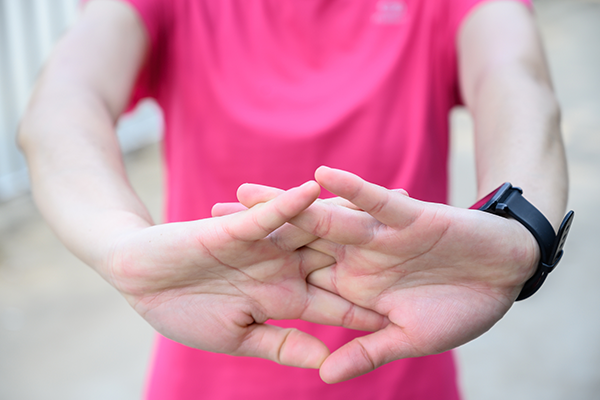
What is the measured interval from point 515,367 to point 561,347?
237mm

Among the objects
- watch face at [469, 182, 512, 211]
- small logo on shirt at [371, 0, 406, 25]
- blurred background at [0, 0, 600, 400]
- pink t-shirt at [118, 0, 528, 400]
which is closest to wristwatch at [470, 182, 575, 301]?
watch face at [469, 182, 512, 211]

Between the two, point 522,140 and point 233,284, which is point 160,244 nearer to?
point 233,284

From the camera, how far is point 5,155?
8.87 ft

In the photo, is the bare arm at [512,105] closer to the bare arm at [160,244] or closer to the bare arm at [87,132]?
the bare arm at [160,244]

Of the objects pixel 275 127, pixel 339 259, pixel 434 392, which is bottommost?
pixel 434 392

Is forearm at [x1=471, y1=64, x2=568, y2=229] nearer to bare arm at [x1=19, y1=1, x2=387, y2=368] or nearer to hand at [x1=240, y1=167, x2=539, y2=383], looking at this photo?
hand at [x1=240, y1=167, x2=539, y2=383]

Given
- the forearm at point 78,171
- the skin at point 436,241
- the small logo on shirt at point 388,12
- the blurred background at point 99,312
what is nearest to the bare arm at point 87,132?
the forearm at point 78,171

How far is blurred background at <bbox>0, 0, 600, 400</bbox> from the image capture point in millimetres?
1863

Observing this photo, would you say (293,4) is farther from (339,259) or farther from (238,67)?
(339,259)

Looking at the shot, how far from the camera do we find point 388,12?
79 cm

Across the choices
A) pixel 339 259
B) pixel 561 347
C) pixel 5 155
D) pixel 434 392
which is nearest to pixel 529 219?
pixel 339 259

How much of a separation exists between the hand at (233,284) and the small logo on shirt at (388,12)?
42 centimetres

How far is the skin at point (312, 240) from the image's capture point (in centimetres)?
52

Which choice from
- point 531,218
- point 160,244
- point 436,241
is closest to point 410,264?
point 436,241
